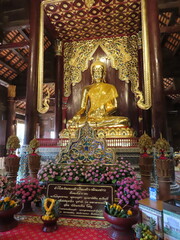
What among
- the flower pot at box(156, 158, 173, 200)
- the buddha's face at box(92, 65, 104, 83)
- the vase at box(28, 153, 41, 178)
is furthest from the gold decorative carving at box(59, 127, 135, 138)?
the flower pot at box(156, 158, 173, 200)

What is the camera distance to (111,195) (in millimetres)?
1989

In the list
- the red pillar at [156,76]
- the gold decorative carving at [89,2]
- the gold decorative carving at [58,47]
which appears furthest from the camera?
the gold decorative carving at [58,47]

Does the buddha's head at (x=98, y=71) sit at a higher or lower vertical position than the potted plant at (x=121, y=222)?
higher

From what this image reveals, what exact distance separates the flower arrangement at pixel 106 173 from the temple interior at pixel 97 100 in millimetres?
12

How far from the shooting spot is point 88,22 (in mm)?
5129

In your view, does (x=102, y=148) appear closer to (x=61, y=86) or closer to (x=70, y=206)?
(x=70, y=206)

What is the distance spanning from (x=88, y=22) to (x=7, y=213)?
15.9 feet

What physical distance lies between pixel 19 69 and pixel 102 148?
24.5ft

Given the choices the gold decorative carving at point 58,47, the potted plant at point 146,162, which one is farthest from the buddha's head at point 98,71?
the potted plant at point 146,162

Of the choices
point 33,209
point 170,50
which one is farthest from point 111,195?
point 170,50

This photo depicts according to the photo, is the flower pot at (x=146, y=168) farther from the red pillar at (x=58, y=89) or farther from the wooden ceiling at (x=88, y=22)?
the wooden ceiling at (x=88, y=22)

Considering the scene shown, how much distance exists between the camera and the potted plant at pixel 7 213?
1785 mm

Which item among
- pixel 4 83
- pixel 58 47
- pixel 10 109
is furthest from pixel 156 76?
pixel 10 109

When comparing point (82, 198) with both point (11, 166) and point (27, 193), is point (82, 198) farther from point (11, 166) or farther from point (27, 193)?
point (11, 166)
